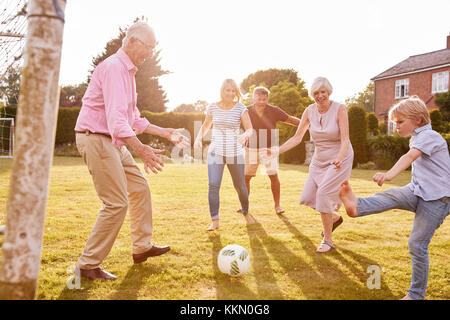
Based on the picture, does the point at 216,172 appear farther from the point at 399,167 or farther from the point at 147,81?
the point at 147,81

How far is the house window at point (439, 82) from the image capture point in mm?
31917

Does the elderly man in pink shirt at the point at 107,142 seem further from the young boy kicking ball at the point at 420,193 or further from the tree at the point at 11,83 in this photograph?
the tree at the point at 11,83

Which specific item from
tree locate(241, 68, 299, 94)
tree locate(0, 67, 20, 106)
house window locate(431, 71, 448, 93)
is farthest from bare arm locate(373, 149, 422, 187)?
tree locate(241, 68, 299, 94)

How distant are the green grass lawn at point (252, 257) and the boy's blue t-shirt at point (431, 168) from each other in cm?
96

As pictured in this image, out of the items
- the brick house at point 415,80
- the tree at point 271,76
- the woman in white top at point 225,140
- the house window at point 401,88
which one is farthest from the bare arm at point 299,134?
the tree at point 271,76

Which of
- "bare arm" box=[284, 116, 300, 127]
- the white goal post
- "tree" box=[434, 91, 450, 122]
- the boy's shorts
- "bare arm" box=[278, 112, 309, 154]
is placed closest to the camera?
"bare arm" box=[278, 112, 309, 154]

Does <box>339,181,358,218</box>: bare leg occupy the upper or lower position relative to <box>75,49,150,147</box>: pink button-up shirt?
lower

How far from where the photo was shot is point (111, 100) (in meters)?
3.47

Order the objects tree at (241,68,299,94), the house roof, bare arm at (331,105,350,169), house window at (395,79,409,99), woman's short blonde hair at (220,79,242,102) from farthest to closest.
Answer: tree at (241,68,299,94) < house window at (395,79,409,99) < the house roof < woman's short blonde hair at (220,79,242,102) < bare arm at (331,105,350,169)

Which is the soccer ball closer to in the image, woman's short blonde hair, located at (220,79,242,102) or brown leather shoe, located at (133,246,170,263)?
brown leather shoe, located at (133,246,170,263)

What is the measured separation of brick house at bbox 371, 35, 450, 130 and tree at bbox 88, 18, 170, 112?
78.9ft

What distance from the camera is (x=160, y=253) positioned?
4.40 metres

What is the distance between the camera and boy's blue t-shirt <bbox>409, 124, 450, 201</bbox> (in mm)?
3268
